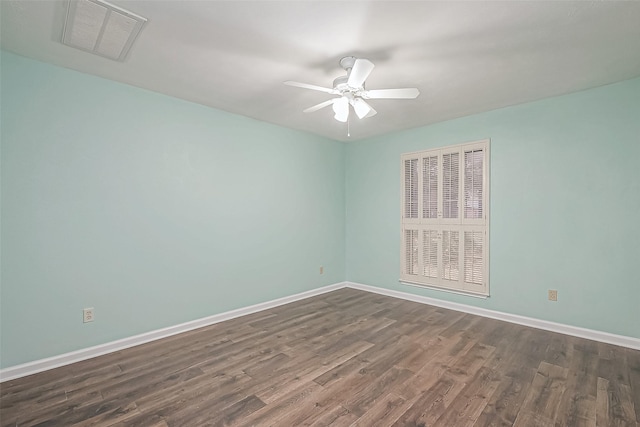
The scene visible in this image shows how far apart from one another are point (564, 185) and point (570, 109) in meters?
0.80

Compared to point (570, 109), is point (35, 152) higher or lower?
lower

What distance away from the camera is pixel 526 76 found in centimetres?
269

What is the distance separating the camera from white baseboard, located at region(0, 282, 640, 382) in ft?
7.79

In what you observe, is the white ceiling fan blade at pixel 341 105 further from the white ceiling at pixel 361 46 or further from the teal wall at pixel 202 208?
the teal wall at pixel 202 208

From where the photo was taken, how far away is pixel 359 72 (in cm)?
211

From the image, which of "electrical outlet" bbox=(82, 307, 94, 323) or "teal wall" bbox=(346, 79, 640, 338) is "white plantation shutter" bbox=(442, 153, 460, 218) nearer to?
"teal wall" bbox=(346, 79, 640, 338)

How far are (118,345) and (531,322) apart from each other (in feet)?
14.1

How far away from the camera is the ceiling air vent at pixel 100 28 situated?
5.89 feet

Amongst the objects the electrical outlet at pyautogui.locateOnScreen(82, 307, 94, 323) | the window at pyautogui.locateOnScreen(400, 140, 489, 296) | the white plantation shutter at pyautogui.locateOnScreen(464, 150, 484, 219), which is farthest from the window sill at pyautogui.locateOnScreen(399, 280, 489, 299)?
the electrical outlet at pyautogui.locateOnScreen(82, 307, 94, 323)

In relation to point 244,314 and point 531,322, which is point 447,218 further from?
point 244,314

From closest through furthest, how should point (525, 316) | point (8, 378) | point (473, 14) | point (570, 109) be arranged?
A: point (473, 14) → point (8, 378) → point (570, 109) → point (525, 316)

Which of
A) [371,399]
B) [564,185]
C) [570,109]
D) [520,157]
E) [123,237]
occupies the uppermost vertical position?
[570,109]

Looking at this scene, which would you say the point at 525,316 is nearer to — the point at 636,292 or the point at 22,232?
the point at 636,292

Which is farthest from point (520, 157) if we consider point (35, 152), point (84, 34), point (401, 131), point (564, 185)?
point (35, 152)
